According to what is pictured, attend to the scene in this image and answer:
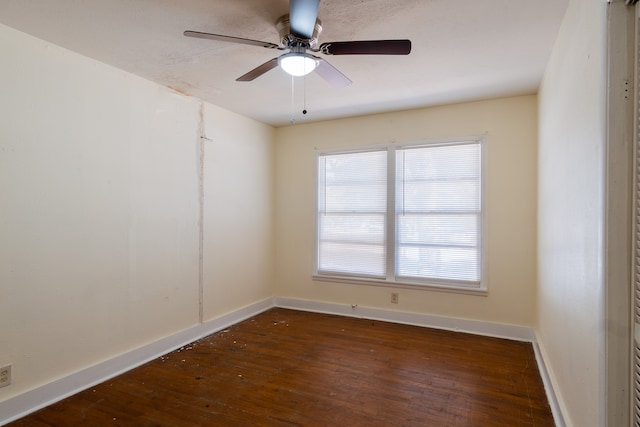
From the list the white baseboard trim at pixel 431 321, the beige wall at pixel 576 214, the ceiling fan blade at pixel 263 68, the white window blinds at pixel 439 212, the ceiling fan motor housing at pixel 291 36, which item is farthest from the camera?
the white window blinds at pixel 439 212

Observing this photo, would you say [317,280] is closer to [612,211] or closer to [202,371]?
[202,371]

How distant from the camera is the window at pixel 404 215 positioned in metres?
3.78

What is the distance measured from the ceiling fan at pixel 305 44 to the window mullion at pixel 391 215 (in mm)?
2000

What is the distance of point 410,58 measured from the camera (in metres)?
2.66

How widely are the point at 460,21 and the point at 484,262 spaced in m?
2.52

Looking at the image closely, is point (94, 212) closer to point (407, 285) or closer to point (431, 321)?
point (407, 285)

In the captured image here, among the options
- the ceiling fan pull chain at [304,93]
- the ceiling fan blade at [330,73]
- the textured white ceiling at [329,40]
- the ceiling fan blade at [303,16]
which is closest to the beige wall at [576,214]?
the textured white ceiling at [329,40]

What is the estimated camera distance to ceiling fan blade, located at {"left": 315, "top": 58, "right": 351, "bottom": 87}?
2.18 metres

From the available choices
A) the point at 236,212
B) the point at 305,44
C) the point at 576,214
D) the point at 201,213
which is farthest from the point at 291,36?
the point at 236,212

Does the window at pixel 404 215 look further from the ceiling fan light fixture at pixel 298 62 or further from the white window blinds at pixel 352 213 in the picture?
the ceiling fan light fixture at pixel 298 62

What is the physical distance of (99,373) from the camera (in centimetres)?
267

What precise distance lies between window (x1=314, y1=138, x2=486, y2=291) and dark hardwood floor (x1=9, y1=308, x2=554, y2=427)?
80 centimetres

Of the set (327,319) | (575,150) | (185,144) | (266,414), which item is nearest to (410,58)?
(575,150)

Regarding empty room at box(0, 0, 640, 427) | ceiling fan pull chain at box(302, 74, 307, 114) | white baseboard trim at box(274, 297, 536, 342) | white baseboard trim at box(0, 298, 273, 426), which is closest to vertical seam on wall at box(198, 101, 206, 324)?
empty room at box(0, 0, 640, 427)
